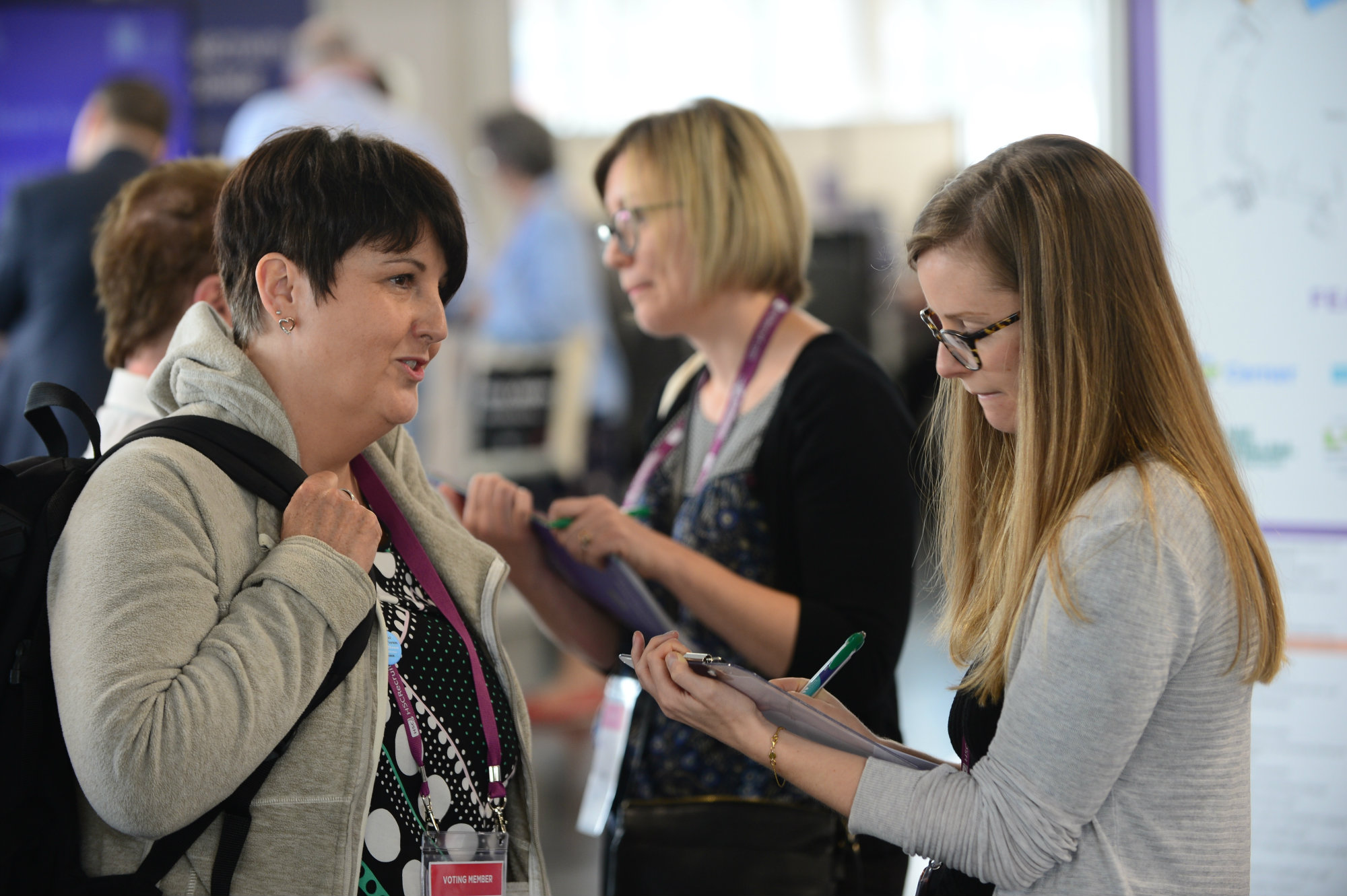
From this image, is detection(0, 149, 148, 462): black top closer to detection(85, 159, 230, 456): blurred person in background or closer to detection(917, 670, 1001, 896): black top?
detection(85, 159, 230, 456): blurred person in background

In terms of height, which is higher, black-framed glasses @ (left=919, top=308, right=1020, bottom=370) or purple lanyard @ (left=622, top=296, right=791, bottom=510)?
black-framed glasses @ (left=919, top=308, right=1020, bottom=370)

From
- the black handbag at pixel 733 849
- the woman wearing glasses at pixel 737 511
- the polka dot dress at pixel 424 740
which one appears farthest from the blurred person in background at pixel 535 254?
the polka dot dress at pixel 424 740

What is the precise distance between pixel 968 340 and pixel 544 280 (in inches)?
170

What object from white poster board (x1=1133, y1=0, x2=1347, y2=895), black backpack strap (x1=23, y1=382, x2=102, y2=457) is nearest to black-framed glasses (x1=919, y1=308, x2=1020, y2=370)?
black backpack strap (x1=23, y1=382, x2=102, y2=457)

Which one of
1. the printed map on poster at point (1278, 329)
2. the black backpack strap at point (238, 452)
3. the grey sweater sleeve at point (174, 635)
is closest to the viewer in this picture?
the grey sweater sleeve at point (174, 635)

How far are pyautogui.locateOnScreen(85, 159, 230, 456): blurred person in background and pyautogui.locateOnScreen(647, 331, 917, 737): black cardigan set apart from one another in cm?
94

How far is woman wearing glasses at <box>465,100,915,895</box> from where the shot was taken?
1.80m

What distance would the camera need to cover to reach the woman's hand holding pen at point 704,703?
140 cm

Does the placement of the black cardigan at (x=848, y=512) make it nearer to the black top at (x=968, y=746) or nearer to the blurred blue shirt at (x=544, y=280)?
the black top at (x=968, y=746)

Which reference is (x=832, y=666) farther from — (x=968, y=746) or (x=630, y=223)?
(x=630, y=223)

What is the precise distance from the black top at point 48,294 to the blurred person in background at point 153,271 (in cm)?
135

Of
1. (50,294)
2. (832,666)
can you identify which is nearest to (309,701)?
(832,666)

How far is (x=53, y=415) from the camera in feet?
4.48

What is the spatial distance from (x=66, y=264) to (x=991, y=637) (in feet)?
9.35
